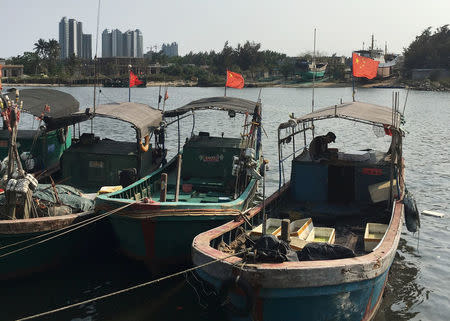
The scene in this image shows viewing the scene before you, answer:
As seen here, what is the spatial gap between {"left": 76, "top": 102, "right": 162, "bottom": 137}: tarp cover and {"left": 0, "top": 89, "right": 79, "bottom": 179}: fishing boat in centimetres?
125

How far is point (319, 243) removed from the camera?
8367 millimetres

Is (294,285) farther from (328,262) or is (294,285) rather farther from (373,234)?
(373,234)

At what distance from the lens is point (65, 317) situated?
31.9ft

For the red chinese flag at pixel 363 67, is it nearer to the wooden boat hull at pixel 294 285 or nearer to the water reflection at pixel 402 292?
the water reflection at pixel 402 292

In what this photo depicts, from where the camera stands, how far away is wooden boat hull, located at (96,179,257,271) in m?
10.0

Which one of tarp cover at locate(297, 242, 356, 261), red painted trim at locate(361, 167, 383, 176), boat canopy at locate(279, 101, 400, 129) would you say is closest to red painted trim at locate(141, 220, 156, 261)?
tarp cover at locate(297, 242, 356, 261)

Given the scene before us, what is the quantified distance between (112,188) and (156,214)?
8.46ft

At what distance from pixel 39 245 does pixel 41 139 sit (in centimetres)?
486

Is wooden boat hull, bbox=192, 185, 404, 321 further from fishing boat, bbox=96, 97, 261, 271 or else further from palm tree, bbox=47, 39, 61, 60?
palm tree, bbox=47, 39, 61, 60

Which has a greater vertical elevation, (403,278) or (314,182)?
(314,182)

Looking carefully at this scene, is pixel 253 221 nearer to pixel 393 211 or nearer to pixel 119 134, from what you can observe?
pixel 393 211

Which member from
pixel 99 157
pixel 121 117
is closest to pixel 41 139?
pixel 99 157

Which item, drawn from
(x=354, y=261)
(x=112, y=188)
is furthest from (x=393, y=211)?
(x=112, y=188)

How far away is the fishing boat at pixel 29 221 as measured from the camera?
396 inches
